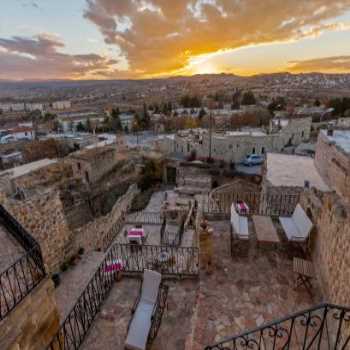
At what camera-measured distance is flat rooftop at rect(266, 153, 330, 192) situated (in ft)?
31.2

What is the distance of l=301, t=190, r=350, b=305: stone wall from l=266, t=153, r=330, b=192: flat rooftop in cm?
424

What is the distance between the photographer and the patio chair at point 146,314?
3746mm

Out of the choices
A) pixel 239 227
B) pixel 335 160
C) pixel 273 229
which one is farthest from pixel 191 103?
pixel 239 227

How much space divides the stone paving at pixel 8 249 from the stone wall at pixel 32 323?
1048 millimetres

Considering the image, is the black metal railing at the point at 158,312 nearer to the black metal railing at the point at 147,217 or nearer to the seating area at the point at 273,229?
the seating area at the point at 273,229

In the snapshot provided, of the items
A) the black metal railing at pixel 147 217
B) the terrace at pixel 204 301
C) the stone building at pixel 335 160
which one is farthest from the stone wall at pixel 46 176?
the stone building at pixel 335 160

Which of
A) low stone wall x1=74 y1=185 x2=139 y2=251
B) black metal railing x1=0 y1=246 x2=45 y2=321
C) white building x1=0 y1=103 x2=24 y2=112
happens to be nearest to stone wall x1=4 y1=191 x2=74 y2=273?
low stone wall x1=74 y1=185 x2=139 y2=251

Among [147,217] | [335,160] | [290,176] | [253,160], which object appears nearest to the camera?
[335,160]

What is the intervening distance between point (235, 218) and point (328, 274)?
2.18m

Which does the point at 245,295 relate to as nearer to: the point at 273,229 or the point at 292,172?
the point at 273,229

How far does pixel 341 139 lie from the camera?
10.6m

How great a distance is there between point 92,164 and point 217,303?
18014 mm

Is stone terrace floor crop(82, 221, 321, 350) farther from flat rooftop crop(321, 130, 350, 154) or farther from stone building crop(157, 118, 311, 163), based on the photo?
stone building crop(157, 118, 311, 163)

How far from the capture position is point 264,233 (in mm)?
5668
